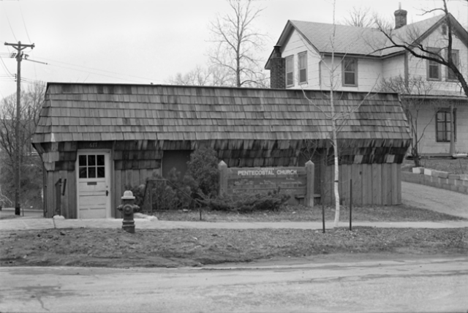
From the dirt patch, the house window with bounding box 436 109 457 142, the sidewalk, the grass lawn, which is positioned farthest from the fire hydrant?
the house window with bounding box 436 109 457 142

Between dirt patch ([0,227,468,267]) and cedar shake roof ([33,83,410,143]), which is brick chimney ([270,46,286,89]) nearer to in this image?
cedar shake roof ([33,83,410,143])

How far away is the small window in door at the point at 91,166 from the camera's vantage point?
61.6 ft

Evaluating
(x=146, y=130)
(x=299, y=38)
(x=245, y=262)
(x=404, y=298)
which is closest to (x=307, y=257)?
(x=245, y=262)

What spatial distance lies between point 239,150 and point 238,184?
4.94 feet

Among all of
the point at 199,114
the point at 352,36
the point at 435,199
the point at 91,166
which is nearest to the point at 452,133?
the point at 352,36

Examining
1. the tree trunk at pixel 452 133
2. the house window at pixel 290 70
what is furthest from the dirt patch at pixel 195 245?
the house window at pixel 290 70

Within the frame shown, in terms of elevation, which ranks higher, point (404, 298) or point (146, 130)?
point (146, 130)

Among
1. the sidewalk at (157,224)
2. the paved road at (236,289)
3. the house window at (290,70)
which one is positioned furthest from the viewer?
the house window at (290,70)

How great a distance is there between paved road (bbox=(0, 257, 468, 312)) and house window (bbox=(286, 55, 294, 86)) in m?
24.6

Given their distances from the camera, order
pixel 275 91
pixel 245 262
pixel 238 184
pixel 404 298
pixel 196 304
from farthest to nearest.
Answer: pixel 275 91, pixel 238 184, pixel 245 262, pixel 404 298, pixel 196 304

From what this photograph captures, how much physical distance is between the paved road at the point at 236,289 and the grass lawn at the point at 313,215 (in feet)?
19.4

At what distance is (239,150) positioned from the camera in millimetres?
20188

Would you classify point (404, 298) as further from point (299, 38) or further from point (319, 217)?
point (299, 38)

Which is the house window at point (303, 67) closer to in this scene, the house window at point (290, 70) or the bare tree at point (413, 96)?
the house window at point (290, 70)
